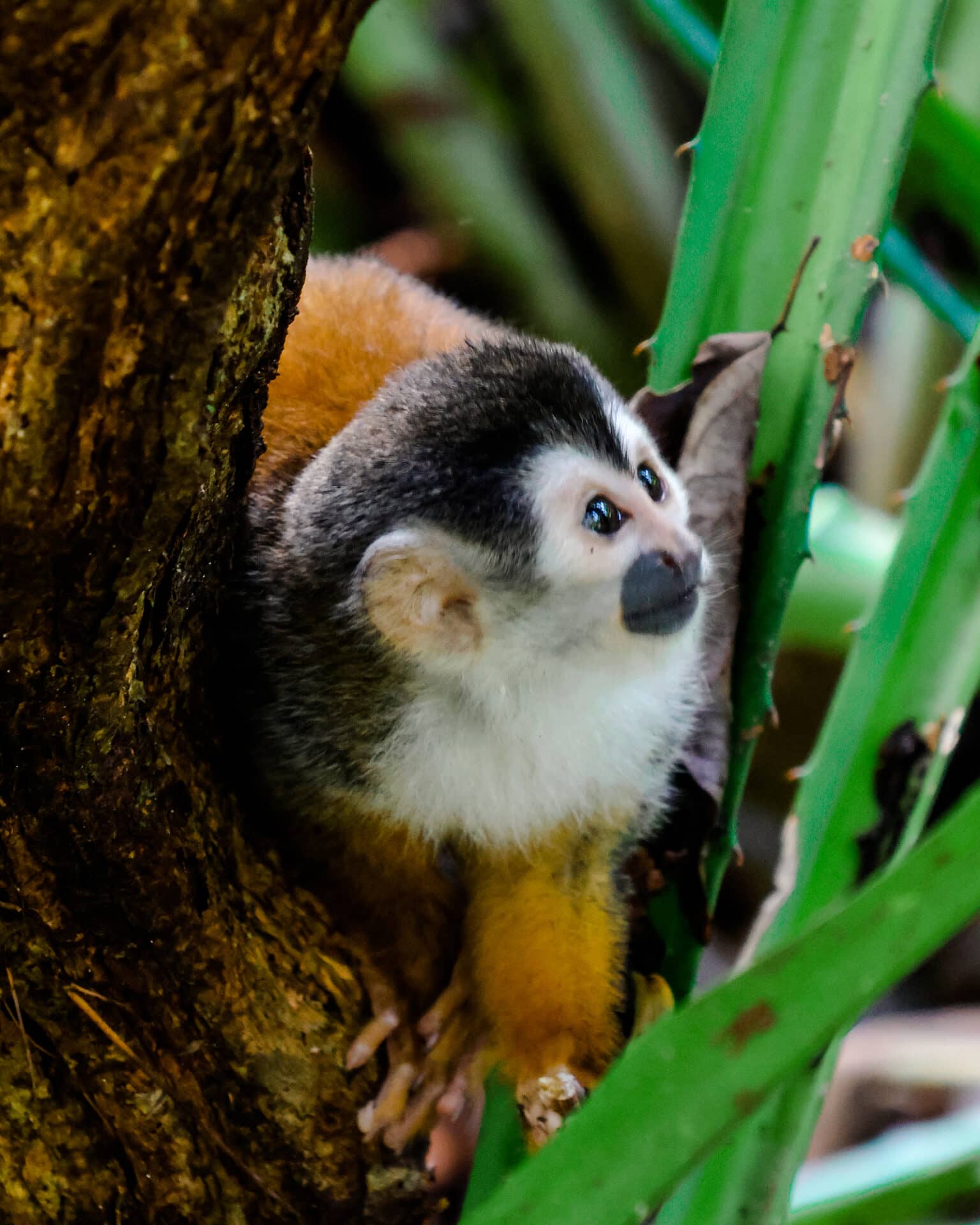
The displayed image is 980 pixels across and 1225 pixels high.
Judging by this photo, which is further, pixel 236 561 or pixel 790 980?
pixel 236 561

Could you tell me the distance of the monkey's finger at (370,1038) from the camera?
1.29 metres

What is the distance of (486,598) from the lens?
1322mm

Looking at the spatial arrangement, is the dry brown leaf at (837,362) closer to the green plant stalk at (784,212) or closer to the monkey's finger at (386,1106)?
the green plant stalk at (784,212)

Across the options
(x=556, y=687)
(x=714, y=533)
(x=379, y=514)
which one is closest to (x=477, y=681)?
(x=556, y=687)

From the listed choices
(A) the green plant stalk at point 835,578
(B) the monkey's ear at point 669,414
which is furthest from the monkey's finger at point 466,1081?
(A) the green plant stalk at point 835,578

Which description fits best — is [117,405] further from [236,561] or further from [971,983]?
[971,983]

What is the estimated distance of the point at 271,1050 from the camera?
1235 mm

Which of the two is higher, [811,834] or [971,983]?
[811,834]

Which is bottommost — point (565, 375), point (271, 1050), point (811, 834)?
point (271, 1050)

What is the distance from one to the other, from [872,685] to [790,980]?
2.30 ft

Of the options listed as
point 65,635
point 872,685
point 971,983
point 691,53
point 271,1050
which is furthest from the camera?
point 971,983

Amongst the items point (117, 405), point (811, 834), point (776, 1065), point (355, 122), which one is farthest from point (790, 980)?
point (355, 122)

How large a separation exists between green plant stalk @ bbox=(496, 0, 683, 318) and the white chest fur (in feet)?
7.31

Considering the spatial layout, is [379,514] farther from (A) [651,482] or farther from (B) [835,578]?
(B) [835,578]
